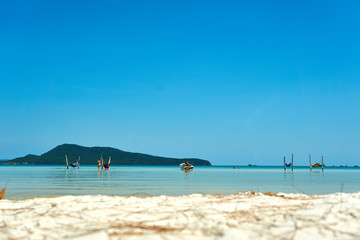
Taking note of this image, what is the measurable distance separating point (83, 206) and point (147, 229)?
199 cm

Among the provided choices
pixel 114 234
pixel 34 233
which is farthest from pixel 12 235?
pixel 114 234

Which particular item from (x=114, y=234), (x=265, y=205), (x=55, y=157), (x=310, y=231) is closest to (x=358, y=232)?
(x=310, y=231)

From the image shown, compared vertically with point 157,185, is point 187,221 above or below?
above

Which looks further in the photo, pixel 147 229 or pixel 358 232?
pixel 147 229

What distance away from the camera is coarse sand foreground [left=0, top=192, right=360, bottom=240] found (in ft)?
15.7

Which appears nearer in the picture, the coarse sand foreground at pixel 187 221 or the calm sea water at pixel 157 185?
the coarse sand foreground at pixel 187 221

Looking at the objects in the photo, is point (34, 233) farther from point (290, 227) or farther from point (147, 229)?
point (290, 227)

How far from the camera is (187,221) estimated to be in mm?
5430

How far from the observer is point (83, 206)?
253 inches

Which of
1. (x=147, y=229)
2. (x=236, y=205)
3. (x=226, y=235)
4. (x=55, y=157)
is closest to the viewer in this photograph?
(x=226, y=235)

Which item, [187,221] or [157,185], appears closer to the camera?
[187,221]

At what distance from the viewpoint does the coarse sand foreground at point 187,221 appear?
4.78 metres

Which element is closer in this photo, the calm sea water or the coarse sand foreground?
the coarse sand foreground

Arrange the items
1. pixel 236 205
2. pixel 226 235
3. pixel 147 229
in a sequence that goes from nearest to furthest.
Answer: pixel 226 235, pixel 147 229, pixel 236 205
